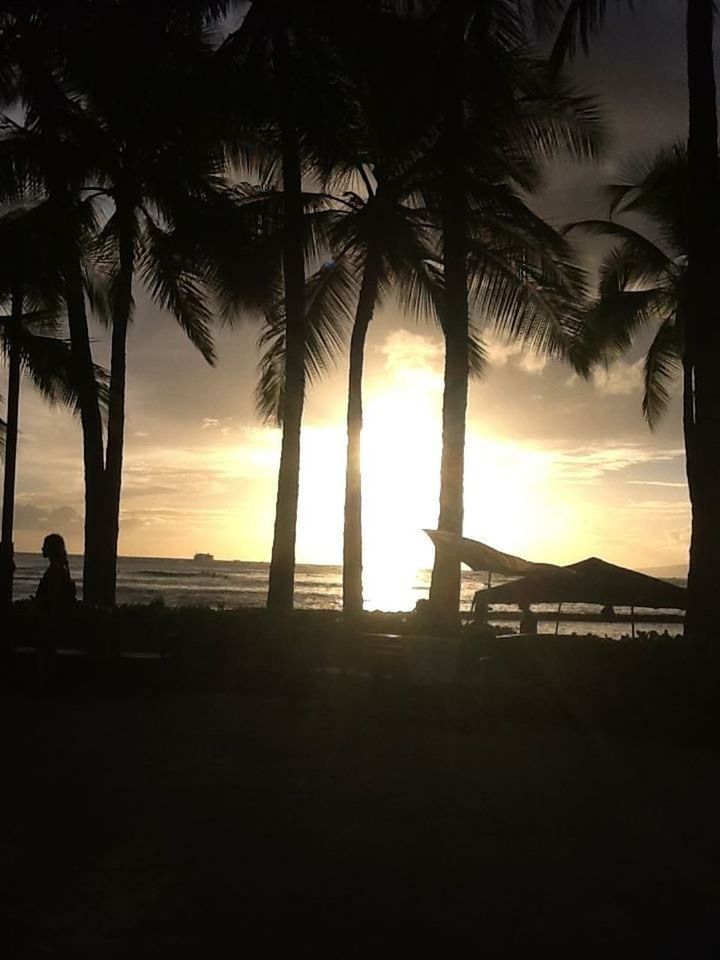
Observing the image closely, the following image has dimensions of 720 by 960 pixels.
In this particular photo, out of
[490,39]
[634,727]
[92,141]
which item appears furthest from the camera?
[92,141]

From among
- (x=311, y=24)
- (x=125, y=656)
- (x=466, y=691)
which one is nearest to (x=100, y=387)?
(x=311, y=24)

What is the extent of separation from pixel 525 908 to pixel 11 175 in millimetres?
17817

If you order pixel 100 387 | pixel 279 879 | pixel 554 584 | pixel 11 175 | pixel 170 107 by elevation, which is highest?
pixel 170 107

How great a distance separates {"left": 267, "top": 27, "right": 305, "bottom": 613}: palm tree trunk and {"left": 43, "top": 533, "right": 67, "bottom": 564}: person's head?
629cm

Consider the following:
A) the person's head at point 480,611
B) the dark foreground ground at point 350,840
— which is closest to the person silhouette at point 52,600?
the dark foreground ground at point 350,840

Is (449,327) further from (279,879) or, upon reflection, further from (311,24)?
(279,879)

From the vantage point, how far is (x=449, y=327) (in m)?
17.0

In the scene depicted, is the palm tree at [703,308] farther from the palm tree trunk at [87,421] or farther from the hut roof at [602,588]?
the palm tree trunk at [87,421]

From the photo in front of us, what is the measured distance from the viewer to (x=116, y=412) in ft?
70.0

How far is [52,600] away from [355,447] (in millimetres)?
10507

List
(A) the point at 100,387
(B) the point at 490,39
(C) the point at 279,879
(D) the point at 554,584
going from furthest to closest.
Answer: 1. (A) the point at 100,387
2. (B) the point at 490,39
3. (D) the point at 554,584
4. (C) the point at 279,879

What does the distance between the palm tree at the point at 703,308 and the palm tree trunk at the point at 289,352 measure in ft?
21.4

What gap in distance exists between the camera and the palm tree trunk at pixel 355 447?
21.2m

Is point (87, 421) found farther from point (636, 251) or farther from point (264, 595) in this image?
point (264, 595)
